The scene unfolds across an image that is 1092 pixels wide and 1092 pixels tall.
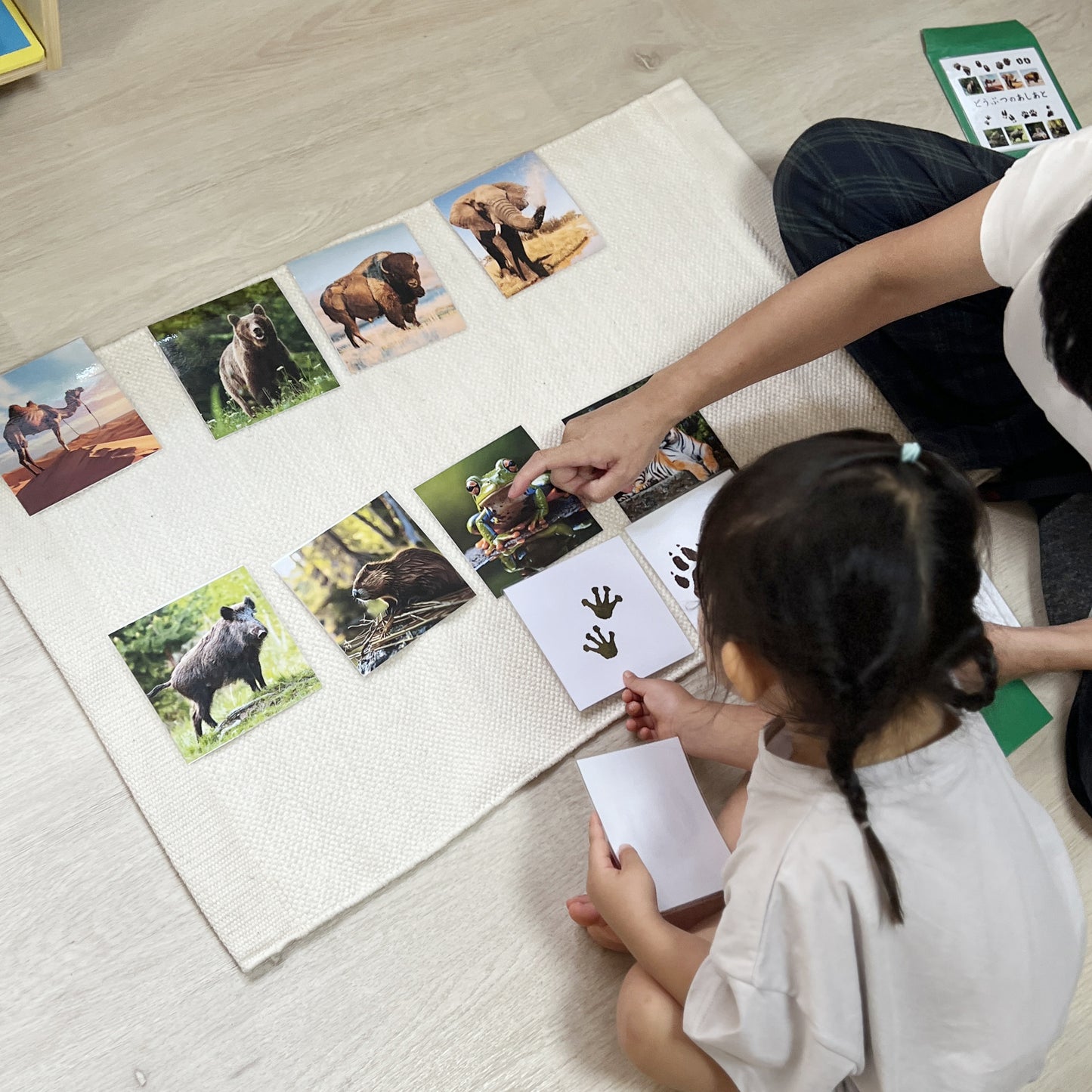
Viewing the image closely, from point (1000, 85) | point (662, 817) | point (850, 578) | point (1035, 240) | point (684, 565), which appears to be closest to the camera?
point (850, 578)

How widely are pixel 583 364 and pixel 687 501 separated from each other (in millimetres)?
200

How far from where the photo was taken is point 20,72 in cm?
116

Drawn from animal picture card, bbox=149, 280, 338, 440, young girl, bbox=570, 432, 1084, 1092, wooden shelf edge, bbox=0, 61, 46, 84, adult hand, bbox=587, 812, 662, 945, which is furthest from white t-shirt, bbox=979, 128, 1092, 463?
wooden shelf edge, bbox=0, 61, 46, 84

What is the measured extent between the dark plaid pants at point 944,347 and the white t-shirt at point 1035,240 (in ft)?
0.54

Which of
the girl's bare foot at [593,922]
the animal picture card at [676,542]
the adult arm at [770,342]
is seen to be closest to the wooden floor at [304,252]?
the girl's bare foot at [593,922]

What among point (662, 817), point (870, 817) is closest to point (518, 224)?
point (662, 817)

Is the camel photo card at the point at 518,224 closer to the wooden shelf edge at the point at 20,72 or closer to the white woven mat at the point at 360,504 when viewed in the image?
the white woven mat at the point at 360,504

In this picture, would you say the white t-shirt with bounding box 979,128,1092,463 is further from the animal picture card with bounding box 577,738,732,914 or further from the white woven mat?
the animal picture card with bounding box 577,738,732,914

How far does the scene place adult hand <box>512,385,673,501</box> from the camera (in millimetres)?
1015

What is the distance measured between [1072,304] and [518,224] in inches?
25.7

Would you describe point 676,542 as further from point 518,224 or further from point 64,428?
point 64,428

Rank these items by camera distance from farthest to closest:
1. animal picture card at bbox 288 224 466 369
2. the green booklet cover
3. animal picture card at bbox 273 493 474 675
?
the green booklet cover → animal picture card at bbox 288 224 466 369 → animal picture card at bbox 273 493 474 675

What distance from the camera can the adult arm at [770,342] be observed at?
0.95 meters

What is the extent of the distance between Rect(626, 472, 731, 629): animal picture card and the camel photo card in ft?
1.04
